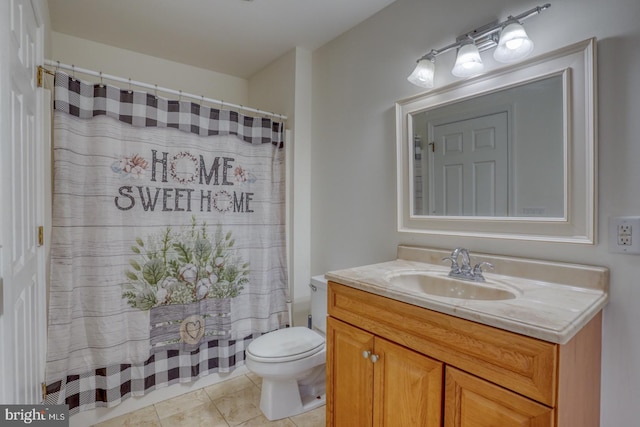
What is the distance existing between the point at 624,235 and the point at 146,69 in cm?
299

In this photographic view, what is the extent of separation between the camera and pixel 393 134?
1777mm

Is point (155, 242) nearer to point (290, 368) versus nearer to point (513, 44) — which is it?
point (290, 368)

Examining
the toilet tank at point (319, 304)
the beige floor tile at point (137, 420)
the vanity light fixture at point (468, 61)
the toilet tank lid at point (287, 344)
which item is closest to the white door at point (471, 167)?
the vanity light fixture at point (468, 61)

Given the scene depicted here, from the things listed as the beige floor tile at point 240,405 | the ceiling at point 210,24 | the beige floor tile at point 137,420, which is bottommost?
the beige floor tile at point 137,420

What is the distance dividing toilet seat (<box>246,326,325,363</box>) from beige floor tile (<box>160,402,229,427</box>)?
42 centimetres

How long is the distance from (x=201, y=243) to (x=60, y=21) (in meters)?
1.64

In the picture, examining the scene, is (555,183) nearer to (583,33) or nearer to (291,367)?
(583,33)

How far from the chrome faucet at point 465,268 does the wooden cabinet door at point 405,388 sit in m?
0.43

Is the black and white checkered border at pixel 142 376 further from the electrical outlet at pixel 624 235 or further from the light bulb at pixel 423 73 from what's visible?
the electrical outlet at pixel 624 235

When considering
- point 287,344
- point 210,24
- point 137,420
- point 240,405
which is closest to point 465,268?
point 287,344

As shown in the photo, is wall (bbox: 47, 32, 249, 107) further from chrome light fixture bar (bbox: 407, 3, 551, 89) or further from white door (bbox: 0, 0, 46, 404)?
chrome light fixture bar (bbox: 407, 3, 551, 89)

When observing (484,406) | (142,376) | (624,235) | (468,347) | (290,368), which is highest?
(624,235)

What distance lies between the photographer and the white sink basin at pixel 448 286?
121 cm

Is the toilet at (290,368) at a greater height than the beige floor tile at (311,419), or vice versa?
the toilet at (290,368)
